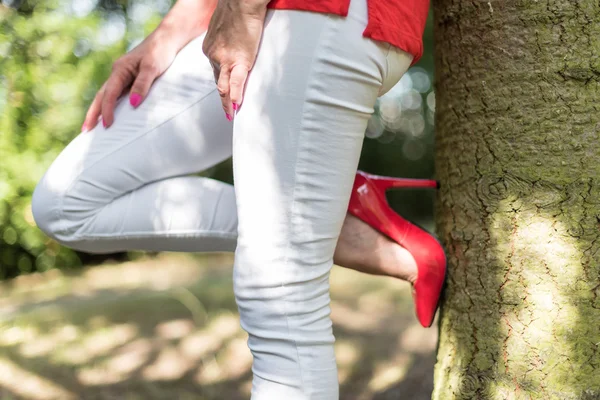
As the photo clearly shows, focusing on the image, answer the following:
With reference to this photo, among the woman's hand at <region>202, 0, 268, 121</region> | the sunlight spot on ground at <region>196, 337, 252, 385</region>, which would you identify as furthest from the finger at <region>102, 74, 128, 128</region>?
the sunlight spot on ground at <region>196, 337, 252, 385</region>

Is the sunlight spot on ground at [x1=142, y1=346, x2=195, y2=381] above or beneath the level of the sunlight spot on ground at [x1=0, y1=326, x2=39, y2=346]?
above

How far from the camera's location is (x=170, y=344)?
303 cm

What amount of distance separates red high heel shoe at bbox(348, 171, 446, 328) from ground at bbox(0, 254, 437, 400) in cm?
107

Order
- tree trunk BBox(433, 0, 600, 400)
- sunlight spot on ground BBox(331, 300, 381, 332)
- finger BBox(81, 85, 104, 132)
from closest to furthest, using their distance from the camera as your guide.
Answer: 1. tree trunk BBox(433, 0, 600, 400)
2. finger BBox(81, 85, 104, 132)
3. sunlight spot on ground BBox(331, 300, 381, 332)

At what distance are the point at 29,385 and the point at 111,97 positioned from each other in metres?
1.59

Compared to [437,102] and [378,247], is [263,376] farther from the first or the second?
[437,102]

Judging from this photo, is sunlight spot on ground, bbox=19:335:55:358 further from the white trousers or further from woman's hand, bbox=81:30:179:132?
the white trousers

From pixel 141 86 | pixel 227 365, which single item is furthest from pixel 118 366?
pixel 141 86

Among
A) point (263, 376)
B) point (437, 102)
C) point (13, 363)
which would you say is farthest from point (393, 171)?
point (263, 376)

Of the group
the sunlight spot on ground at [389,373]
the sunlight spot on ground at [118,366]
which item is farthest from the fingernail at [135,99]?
the sunlight spot on ground at [389,373]

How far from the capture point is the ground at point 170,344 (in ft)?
8.57

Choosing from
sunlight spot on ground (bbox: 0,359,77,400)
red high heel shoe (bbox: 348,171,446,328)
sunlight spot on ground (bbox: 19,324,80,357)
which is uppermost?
red high heel shoe (bbox: 348,171,446,328)

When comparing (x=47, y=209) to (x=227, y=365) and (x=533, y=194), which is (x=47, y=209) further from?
(x=227, y=365)

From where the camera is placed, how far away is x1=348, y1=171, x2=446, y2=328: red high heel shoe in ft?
5.06
